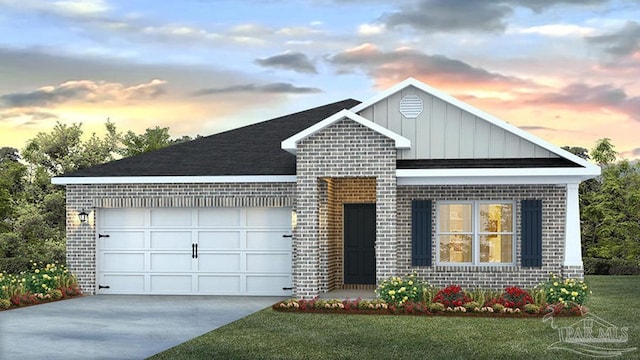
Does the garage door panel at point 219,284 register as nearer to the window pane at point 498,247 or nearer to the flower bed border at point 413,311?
the flower bed border at point 413,311

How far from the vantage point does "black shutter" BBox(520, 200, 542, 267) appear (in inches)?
779

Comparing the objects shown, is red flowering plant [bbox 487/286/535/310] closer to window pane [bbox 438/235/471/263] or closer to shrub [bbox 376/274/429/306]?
shrub [bbox 376/274/429/306]

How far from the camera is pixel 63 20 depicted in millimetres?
27172

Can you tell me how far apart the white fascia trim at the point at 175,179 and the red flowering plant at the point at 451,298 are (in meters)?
5.08

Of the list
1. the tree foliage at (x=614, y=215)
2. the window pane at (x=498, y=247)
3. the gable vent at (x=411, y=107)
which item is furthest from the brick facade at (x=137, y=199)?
the tree foliage at (x=614, y=215)

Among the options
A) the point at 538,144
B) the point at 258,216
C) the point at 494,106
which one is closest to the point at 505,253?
the point at 538,144

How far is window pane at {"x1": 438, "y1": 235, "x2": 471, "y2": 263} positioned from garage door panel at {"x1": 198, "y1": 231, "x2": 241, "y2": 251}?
5209 mm

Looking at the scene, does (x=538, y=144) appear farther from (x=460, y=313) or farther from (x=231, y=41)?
(x=231, y=41)

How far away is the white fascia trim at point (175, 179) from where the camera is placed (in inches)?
825

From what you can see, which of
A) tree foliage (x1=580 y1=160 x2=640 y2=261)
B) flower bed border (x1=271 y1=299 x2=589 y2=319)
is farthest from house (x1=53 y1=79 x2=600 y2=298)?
tree foliage (x1=580 y1=160 x2=640 y2=261)

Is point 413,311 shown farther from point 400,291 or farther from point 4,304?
point 4,304

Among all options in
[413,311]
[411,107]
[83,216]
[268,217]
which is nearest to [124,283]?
[83,216]

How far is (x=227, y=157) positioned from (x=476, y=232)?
7.10 meters

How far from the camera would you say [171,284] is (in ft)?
72.0
